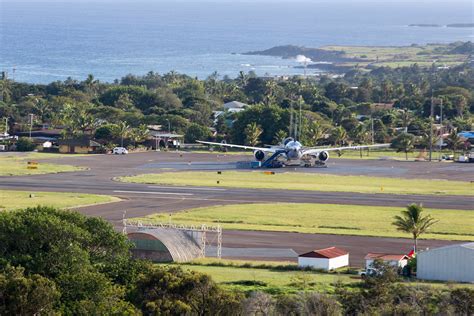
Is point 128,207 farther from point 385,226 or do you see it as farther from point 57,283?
point 57,283

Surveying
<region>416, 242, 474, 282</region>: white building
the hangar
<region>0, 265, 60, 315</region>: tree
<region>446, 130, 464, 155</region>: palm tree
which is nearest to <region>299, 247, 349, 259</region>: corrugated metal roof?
<region>416, 242, 474, 282</region>: white building

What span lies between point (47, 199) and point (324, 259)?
38.9 meters

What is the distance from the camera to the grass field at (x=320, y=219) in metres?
81.8

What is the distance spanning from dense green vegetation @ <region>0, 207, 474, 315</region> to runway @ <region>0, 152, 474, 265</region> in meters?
16.0

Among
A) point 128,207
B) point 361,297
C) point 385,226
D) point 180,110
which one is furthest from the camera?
point 180,110

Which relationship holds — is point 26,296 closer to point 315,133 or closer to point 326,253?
point 326,253

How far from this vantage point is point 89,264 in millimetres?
52500

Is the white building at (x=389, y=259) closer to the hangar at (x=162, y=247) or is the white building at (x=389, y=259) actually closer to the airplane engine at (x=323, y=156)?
the hangar at (x=162, y=247)

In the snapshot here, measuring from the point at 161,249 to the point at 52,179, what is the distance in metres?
51.7

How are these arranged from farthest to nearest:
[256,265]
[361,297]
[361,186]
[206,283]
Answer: [361,186] < [256,265] < [361,297] < [206,283]

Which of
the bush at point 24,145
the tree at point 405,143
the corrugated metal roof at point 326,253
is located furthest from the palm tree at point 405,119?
the corrugated metal roof at point 326,253

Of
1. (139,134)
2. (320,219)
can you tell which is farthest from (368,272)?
(139,134)

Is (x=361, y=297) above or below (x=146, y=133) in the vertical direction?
below

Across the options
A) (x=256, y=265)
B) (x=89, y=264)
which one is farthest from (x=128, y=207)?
(x=89, y=264)
